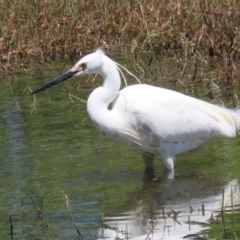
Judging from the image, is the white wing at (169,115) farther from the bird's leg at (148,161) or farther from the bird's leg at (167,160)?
the bird's leg at (148,161)

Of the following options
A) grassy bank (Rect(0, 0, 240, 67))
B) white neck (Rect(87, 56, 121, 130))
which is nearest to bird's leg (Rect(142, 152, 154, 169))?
white neck (Rect(87, 56, 121, 130))

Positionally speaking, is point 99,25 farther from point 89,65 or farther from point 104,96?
point 104,96

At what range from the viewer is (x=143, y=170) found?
692 cm

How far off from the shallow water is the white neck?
0.48 meters

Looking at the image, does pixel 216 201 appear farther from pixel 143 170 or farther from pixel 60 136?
pixel 60 136

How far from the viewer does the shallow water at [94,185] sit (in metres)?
5.25

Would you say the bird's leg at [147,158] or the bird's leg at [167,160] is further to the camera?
the bird's leg at [147,158]

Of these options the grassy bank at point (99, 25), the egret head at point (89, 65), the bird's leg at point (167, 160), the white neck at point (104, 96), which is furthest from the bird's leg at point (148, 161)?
the grassy bank at point (99, 25)

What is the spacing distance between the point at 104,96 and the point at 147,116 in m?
0.36

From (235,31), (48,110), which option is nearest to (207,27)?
(235,31)

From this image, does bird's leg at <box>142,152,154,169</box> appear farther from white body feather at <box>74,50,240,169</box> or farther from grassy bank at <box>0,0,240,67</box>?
grassy bank at <box>0,0,240,67</box>

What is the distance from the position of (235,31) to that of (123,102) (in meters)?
3.80

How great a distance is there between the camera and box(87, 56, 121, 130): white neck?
643cm

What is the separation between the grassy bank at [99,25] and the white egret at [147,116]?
3798 mm
